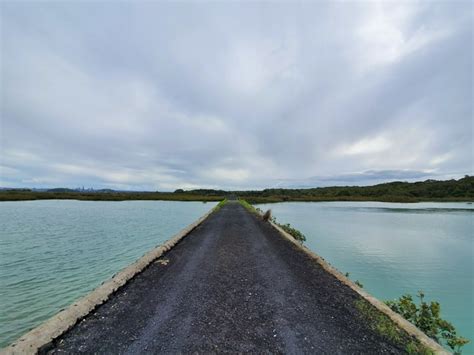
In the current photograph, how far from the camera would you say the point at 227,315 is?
3.81 metres

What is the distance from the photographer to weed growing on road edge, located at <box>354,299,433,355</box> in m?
3.08

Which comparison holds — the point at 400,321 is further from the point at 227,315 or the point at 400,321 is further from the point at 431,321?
the point at 227,315

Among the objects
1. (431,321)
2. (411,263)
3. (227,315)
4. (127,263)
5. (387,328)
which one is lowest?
(411,263)

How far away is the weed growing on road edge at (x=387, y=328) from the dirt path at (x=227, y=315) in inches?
6.0

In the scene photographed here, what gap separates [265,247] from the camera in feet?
28.6

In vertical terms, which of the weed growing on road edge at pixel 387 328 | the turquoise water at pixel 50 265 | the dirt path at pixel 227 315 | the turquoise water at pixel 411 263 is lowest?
the turquoise water at pixel 411 263

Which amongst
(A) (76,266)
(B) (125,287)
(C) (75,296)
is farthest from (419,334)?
(A) (76,266)

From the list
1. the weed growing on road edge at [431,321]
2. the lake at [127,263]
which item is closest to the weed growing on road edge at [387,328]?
the weed growing on road edge at [431,321]

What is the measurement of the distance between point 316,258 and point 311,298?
3.04 m

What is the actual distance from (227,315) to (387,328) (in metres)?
2.48

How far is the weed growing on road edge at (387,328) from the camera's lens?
3.08 metres

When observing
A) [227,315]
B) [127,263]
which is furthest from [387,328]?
[127,263]

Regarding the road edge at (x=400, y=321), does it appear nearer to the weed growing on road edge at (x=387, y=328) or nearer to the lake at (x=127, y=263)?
the weed growing on road edge at (x=387, y=328)

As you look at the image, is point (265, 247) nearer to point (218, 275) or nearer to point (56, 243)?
point (218, 275)
